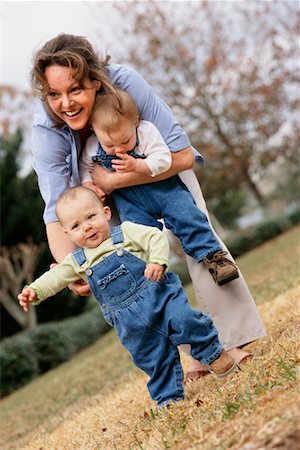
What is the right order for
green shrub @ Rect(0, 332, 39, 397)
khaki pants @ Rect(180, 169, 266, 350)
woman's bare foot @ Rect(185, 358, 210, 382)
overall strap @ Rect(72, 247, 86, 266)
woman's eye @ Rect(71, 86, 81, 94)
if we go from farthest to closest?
green shrub @ Rect(0, 332, 39, 397) < woman's bare foot @ Rect(185, 358, 210, 382) < khaki pants @ Rect(180, 169, 266, 350) < woman's eye @ Rect(71, 86, 81, 94) < overall strap @ Rect(72, 247, 86, 266)

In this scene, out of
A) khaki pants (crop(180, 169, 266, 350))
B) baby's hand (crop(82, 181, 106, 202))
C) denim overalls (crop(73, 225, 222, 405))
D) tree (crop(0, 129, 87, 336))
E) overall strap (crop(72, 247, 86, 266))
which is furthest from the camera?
tree (crop(0, 129, 87, 336))

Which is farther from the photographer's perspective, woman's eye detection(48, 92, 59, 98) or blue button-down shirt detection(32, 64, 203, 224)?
blue button-down shirt detection(32, 64, 203, 224)

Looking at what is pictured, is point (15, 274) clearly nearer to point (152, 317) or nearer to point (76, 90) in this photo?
point (76, 90)

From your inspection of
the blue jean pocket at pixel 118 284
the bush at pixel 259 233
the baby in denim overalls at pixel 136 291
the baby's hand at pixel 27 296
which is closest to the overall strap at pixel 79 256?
the baby in denim overalls at pixel 136 291

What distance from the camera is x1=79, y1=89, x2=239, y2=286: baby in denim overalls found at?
3.82m

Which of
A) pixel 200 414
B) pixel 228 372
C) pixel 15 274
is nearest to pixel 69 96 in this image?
pixel 228 372

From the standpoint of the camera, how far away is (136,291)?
3.66 meters

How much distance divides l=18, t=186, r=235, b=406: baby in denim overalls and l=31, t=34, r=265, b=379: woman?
7.7 inches

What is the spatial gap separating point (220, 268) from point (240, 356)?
0.53 meters

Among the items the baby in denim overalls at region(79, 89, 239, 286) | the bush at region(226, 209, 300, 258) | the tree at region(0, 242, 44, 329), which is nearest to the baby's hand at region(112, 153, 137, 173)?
the baby in denim overalls at region(79, 89, 239, 286)

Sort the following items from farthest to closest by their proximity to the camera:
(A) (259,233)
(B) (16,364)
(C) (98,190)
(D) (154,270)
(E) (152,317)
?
(A) (259,233) → (B) (16,364) → (C) (98,190) → (E) (152,317) → (D) (154,270)

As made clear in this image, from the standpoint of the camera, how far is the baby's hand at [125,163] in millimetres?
3816

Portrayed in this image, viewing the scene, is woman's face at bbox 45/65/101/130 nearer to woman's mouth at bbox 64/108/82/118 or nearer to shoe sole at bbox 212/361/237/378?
woman's mouth at bbox 64/108/82/118

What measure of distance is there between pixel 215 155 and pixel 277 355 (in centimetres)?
2246
